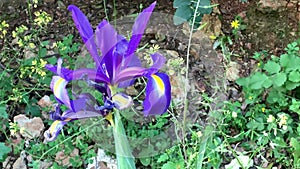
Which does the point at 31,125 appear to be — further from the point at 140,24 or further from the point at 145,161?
the point at 140,24

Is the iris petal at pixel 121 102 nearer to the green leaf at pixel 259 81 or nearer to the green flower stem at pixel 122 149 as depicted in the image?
the green flower stem at pixel 122 149

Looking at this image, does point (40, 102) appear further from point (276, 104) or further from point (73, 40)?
point (276, 104)

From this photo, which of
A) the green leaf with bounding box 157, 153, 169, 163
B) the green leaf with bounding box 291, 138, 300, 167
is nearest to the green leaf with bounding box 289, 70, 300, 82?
the green leaf with bounding box 291, 138, 300, 167

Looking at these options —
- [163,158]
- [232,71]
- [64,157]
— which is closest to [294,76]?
[232,71]

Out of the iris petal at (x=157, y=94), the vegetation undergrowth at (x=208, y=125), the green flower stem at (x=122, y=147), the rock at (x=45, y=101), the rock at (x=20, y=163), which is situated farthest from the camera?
the rock at (x=45, y=101)

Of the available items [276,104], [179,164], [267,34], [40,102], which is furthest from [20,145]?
[267,34]

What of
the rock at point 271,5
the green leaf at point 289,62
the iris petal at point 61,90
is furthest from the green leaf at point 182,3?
the iris petal at point 61,90
